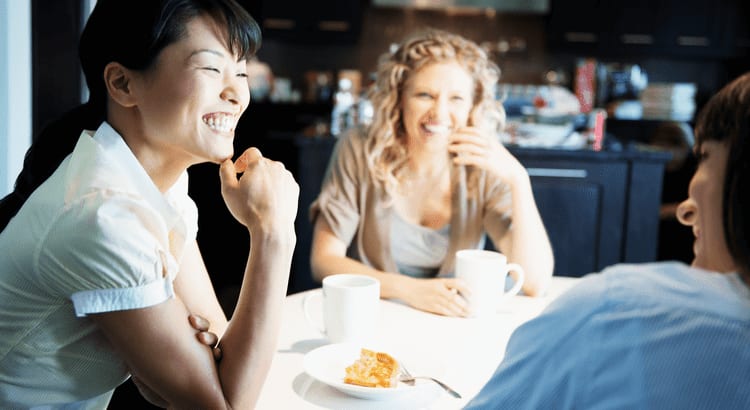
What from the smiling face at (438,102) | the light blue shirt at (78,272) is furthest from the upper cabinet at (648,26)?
the light blue shirt at (78,272)

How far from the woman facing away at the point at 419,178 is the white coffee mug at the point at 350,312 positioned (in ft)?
1.88

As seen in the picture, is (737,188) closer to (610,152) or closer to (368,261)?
(368,261)

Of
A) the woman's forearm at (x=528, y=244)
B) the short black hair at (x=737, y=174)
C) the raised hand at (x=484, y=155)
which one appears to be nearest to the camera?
the short black hair at (x=737, y=174)

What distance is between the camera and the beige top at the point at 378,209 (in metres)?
1.92

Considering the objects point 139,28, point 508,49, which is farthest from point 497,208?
point 508,49

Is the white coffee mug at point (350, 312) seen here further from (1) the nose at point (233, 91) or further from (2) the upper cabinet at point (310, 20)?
(2) the upper cabinet at point (310, 20)

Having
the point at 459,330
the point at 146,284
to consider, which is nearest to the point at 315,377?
the point at 146,284

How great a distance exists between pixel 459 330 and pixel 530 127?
7.52 feet

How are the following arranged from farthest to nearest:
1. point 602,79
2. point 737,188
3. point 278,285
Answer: point 602,79
point 278,285
point 737,188

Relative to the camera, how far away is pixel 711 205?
2.24 feet

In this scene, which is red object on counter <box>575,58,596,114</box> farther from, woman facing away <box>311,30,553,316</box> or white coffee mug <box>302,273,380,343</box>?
white coffee mug <box>302,273,380,343</box>

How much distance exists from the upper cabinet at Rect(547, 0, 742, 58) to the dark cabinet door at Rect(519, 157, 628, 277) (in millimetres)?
2775

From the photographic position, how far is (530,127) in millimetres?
3469

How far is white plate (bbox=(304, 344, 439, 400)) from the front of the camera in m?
0.99
